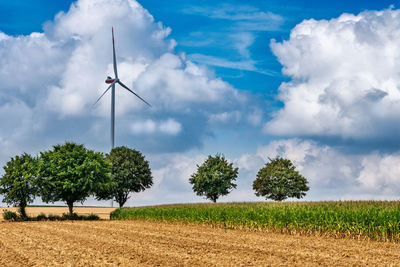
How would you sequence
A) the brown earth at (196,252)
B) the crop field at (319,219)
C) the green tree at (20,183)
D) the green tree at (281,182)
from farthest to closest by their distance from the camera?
1. the green tree at (281,182)
2. the green tree at (20,183)
3. the crop field at (319,219)
4. the brown earth at (196,252)

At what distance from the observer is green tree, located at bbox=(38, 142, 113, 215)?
169 feet

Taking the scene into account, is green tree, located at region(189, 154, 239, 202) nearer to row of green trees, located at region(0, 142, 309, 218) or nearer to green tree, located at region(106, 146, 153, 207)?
row of green trees, located at region(0, 142, 309, 218)

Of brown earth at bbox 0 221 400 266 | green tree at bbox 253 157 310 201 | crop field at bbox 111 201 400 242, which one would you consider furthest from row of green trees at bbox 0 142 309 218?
brown earth at bbox 0 221 400 266

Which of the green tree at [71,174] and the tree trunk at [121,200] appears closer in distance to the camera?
the green tree at [71,174]

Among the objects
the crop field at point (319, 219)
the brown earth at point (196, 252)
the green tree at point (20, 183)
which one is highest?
the green tree at point (20, 183)

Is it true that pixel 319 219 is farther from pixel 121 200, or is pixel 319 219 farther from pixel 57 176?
pixel 121 200

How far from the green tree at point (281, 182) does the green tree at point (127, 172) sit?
20471mm

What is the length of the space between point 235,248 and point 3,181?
37.7m

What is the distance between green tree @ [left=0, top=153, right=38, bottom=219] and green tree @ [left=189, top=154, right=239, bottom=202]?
93.8 ft

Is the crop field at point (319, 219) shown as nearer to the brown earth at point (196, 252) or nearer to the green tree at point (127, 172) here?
the brown earth at point (196, 252)

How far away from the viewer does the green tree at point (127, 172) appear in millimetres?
73625

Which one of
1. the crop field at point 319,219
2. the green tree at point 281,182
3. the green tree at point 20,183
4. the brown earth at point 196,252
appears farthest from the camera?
the green tree at point 281,182

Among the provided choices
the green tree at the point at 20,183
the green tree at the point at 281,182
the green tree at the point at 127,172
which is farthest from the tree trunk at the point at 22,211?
the green tree at the point at 281,182

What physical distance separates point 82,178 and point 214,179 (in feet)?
79.7
